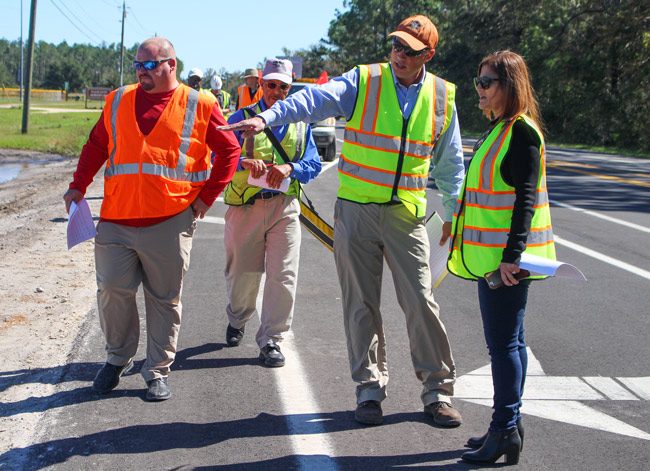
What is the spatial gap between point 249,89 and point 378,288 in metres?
5.44

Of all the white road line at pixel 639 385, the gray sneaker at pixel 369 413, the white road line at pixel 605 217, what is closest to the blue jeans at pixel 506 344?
the gray sneaker at pixel 369 413

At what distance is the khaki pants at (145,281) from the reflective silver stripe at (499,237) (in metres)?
1.85

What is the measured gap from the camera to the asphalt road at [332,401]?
4.73m

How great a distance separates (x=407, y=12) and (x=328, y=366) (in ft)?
332

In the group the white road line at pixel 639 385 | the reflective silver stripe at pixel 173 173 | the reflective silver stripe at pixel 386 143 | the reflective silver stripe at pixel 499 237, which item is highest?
the reflective silver stripe at pixel 386 143

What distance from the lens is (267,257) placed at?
6.57 meters

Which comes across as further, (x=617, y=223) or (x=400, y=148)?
(x=617, y=223)

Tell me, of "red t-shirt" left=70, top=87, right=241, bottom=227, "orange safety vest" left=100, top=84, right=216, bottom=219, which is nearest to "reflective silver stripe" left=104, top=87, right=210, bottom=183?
"orange safety vest" left=100, top=84, right=216, bottom=219

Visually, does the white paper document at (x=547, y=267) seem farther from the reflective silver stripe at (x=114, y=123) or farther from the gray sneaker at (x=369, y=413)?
the reflective silver stripe at (x=114, y=123)

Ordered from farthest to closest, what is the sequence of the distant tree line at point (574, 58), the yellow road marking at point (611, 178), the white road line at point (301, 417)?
the distant tree line at point (574, 58) < the yellow road marking at point (611, 178) < the white road line at point (301, 417)

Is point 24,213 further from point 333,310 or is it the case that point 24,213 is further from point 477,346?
point 477,346

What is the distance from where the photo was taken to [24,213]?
48.0ft

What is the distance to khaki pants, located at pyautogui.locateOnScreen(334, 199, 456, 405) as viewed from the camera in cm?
524

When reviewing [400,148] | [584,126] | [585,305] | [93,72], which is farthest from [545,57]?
[93,72]
